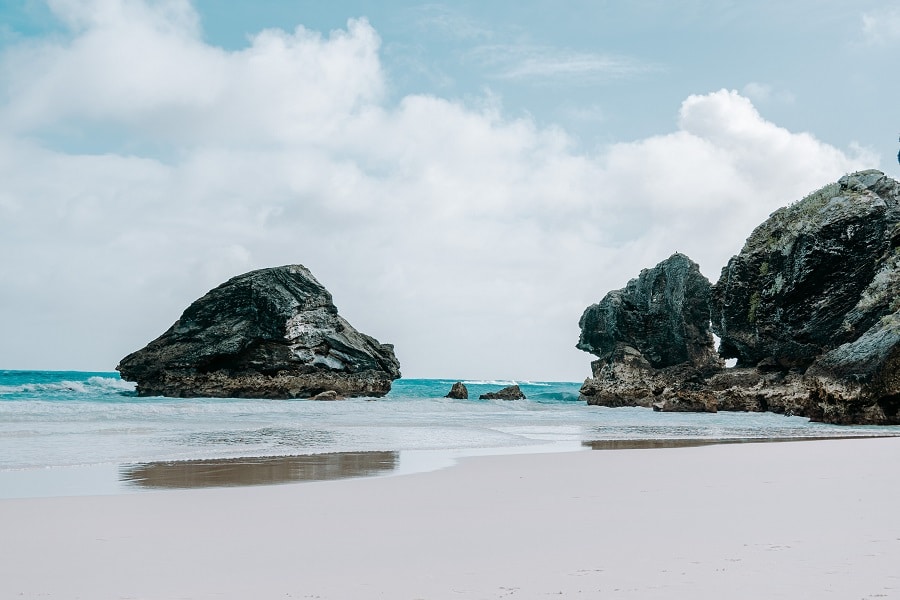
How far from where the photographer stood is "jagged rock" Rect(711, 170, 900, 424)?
2553cm

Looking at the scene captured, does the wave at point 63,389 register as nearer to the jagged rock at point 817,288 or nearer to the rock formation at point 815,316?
the rock formation at point 815,316

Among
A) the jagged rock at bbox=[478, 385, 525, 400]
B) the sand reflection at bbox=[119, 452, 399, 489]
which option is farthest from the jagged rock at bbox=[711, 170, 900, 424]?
the sand reflection at bbox=[119, 452, 399, 489]

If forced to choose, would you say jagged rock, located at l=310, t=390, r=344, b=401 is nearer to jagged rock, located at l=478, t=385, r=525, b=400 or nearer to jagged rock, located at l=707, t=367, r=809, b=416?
jagged rock, located at l=478, t=385, r=525, b=400

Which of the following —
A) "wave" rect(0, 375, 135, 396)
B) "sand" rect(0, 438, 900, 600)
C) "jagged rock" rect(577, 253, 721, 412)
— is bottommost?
"wave" rect(0, 375, 135, 396)

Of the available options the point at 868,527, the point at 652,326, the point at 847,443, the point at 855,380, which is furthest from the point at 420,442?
the point at 652,326

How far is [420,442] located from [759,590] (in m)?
12.8

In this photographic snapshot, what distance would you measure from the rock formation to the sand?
567 inches

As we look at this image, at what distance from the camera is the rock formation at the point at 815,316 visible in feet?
71.3

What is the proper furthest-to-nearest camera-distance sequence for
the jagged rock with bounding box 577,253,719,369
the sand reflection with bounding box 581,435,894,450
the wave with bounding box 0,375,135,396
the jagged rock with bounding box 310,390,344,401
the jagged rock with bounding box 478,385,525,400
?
the jagged rock with bounding box 478,385,525,400, the wave with bounding box 0,375,135,396, the jagged rock with bounding box 577,253,719,369, the jagged rock with bounding box 310,390,344,401, the sand reflection with bounding box 581,435,894,450

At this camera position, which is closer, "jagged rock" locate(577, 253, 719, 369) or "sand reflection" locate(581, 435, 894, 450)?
"sand reflection" locate(581, 435, 894, 450)

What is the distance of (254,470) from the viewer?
10797 millimetres

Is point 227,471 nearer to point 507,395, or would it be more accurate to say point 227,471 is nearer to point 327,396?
point 327,396

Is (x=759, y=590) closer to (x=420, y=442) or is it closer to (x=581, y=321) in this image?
(x=420, y=442)

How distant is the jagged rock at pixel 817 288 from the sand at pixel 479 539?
17.7m
